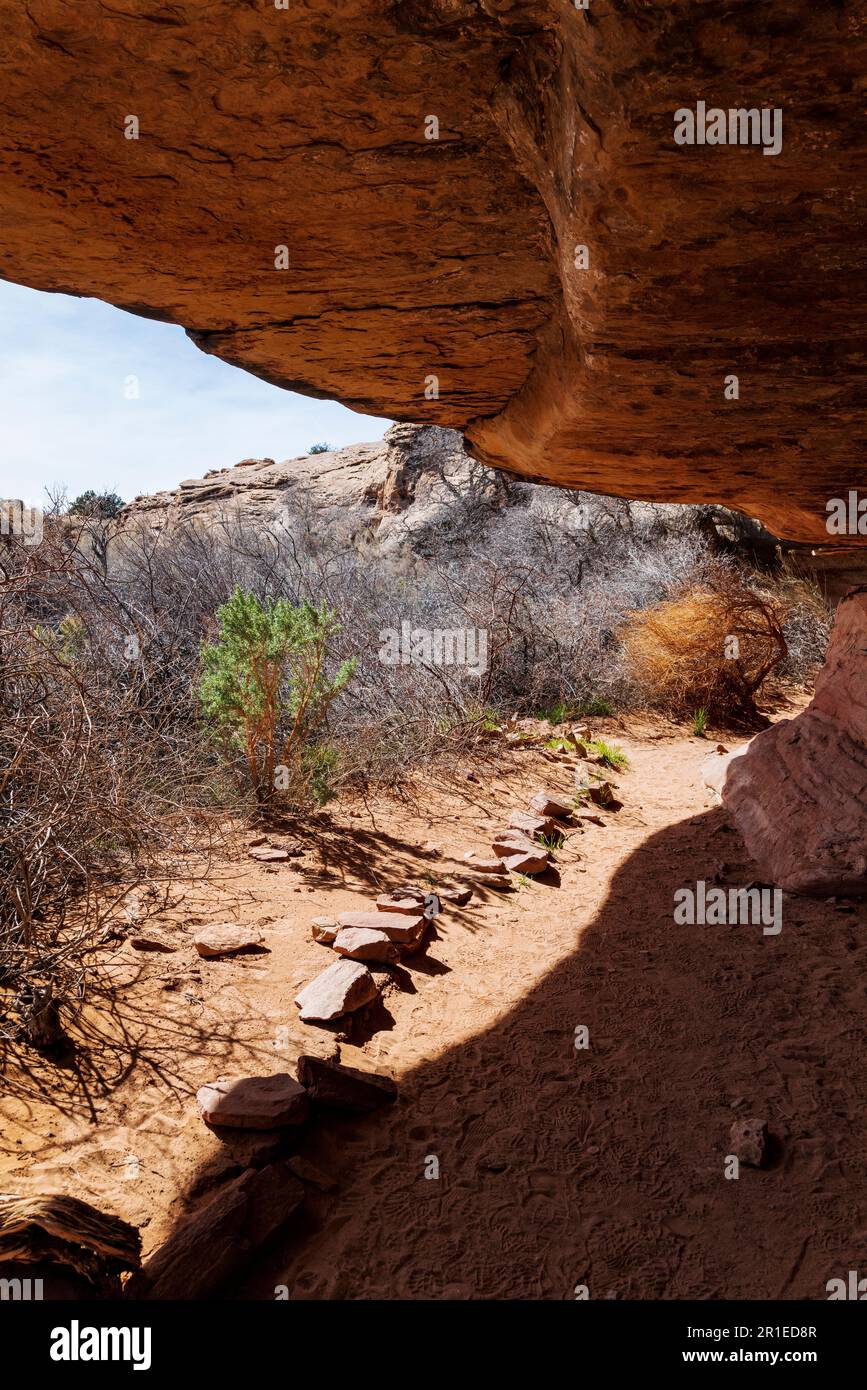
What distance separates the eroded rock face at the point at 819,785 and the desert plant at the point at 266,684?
274 cm

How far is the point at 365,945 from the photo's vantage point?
151 inches

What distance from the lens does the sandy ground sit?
7.69 ft

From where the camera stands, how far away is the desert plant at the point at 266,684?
5.47 m

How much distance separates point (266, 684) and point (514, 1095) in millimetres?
3247

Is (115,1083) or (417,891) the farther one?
(417,891)

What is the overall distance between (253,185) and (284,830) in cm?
373

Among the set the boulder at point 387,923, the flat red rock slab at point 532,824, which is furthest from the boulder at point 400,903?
the flat red rock slab at point 532,824

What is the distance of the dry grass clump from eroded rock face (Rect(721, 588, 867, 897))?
300 centimetres

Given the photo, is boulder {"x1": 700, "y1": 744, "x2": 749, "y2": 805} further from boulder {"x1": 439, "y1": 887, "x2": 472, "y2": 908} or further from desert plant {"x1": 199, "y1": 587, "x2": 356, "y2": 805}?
desert plant {"x1": 199, "y1": 587, "x2": 356, "y2": 805}

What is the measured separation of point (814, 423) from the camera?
121 inches

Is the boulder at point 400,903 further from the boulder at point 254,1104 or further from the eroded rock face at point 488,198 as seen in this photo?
the eroded rock face at point 488,198
